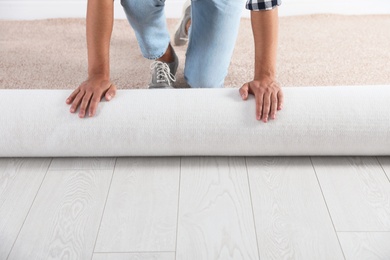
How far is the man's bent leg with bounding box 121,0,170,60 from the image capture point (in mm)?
1950

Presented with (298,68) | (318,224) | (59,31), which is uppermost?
(318,224)

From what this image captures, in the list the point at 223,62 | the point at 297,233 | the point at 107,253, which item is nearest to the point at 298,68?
the point at 223,62

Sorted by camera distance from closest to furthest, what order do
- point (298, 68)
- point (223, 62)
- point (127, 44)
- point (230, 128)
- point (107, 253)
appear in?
1. point (107, 253)
2. point (230, 128)
3. point (223, 62)
4. point (298, 68)
5. point (127, 44)

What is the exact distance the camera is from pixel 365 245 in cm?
135

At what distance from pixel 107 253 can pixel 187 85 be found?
100 centimetres

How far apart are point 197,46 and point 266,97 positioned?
1.69ft

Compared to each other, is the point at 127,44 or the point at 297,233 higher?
the point at 297,233

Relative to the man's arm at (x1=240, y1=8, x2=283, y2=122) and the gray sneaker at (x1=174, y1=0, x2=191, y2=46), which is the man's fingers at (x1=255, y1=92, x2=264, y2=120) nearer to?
the man's arm at (x1=240, y1=8, x2=283, y2=122)

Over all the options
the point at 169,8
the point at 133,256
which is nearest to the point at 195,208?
the point at 133,256

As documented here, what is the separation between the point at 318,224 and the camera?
4.66 ft

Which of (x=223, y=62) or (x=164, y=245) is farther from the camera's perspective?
(x=223, y=62)

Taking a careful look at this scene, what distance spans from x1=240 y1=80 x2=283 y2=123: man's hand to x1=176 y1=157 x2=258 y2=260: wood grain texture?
157 mm

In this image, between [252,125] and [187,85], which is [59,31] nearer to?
[187,85]

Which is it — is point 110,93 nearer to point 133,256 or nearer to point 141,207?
point 141,207
